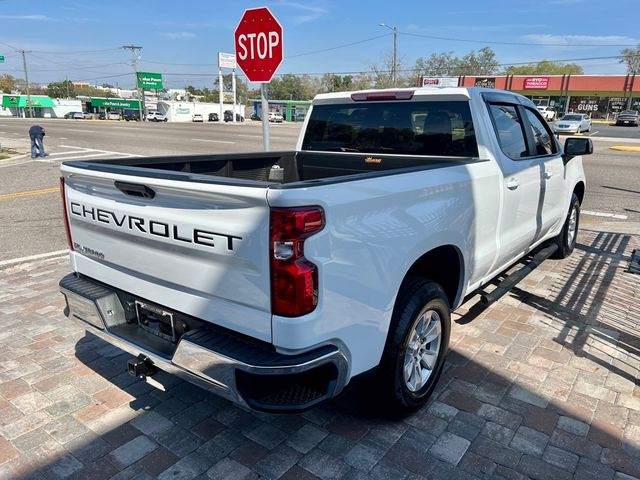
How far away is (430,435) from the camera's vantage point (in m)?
2.86

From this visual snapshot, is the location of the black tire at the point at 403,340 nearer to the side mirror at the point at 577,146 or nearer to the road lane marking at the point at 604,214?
the side mirror at the point at 577,146

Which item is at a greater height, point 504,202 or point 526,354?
point 504,202

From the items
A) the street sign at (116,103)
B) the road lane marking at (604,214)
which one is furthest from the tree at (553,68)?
the road lane marking at (604,214)

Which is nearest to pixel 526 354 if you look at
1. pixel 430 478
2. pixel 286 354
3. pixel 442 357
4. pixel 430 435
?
pixel 442 357

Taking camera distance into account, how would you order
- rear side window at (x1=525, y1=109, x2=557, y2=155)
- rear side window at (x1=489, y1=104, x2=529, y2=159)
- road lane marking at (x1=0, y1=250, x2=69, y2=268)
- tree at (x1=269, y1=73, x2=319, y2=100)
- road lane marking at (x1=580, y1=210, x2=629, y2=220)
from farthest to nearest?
tree at (x1=269, y1=73, x2=319, y2=100), road lane marking at (x1=580, y1=210, x2=629, y2=220), road lane marking at (x1=0, y1=250, x2=69, y2=268), rear side window at (x1=525, y1=109, x2=557, y2=155), rear side window at (x1=489, y1=104, x2=529, y2=159)

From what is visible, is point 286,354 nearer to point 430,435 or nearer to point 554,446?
point 430,435

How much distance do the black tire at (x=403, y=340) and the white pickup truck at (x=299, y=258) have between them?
0.01 m

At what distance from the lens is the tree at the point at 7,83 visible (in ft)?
397

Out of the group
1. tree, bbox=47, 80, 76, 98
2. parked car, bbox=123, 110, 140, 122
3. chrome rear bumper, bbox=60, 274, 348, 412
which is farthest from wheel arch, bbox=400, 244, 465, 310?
tree, bbox=47, 80, 76, 98

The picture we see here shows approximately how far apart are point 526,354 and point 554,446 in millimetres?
1124

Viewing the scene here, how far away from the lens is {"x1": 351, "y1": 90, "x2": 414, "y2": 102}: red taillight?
402 cm

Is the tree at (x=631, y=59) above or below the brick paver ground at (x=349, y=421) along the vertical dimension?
above

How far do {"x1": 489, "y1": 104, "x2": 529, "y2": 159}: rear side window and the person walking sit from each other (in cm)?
1727

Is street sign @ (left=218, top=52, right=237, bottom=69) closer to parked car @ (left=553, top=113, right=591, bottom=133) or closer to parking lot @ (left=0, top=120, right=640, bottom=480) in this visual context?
parked car @ (left=553, top=113, right=591, bottom=133)
